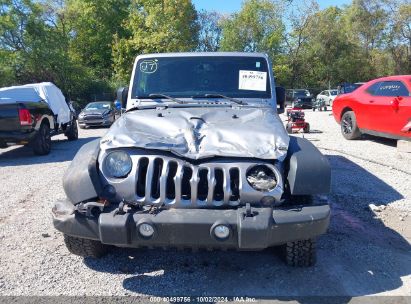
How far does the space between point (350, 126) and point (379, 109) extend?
150 cm

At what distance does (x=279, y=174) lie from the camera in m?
3.37

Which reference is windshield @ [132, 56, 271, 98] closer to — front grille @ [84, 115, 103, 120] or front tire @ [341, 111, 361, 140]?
front tire @ [341, 111, 361, 140]

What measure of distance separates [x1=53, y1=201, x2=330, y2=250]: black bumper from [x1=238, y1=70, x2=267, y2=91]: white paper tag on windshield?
2061 mm

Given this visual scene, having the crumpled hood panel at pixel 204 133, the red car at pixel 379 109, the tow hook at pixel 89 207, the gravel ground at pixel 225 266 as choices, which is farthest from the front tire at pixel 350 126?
the tow hook at pixel 89 207

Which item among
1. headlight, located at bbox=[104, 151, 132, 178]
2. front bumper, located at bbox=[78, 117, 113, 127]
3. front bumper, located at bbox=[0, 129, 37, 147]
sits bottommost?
front bumper, located at bbox=[78, 117, 113, 127]

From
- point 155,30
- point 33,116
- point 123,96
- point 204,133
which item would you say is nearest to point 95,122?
point 33,116

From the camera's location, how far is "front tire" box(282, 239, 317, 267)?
12.1ft

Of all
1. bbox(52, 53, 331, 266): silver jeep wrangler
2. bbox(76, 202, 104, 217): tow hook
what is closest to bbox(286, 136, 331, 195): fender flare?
bbox(52, 53, 331, 266): silver jeep wrangler

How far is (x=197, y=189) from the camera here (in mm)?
3301

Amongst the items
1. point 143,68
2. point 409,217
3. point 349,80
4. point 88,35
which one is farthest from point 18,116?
point 349,80

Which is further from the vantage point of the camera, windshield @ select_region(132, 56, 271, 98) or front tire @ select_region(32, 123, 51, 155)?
front tire @ select_region(32, 123, 51, 155)

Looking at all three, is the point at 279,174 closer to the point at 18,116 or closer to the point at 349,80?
the point at 18,116

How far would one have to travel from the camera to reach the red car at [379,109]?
9225mm

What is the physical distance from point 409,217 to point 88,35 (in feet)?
140
